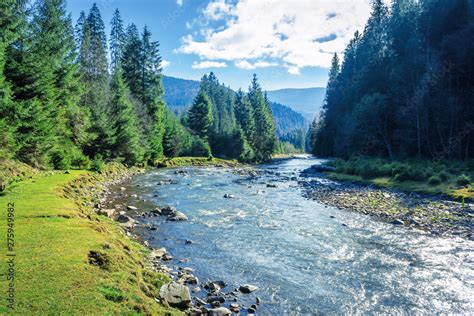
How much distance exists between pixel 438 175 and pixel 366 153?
26.7 m

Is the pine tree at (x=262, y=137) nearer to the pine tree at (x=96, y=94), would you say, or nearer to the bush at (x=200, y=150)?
the bush at (x=200, y=150)

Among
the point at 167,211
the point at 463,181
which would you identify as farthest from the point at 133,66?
the point at 463,181

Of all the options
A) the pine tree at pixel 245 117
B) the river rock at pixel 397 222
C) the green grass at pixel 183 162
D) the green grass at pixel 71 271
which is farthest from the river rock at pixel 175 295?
the pine tree at pixel 245 117

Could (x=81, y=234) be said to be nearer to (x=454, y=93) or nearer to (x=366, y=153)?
(x=454, y=93)

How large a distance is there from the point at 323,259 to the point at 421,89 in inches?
1567

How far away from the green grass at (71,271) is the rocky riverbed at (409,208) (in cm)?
1592

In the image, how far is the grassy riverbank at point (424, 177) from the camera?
28241 millimetres

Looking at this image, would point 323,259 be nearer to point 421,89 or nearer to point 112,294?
point 112,294

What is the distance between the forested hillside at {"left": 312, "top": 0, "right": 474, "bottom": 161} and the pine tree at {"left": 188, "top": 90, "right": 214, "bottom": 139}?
119 ft

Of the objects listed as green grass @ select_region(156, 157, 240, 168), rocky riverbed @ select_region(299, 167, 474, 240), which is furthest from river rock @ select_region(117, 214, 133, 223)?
green grass @ select_region(156, 157, 240, 168)

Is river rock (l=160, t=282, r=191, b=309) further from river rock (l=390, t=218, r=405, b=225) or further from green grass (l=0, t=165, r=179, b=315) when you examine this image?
river rock (l=390, t=218, r=405, b=225)

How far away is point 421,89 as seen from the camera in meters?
44.3

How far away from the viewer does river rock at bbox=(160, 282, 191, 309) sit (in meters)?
8.95

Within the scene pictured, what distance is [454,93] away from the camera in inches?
1596
